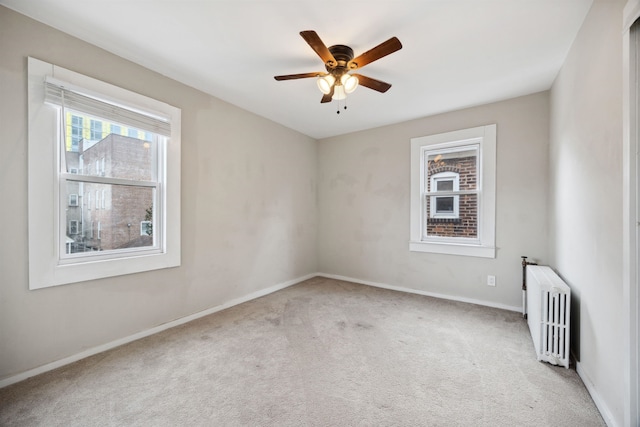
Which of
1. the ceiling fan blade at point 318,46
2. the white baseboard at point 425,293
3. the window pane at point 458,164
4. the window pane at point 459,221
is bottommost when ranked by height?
the white baseboard at point 425,293

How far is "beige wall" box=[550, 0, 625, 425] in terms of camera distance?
144cm

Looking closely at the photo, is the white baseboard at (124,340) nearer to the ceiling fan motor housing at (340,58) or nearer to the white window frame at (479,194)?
the white window frame at (479,194)

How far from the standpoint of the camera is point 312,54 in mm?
2295

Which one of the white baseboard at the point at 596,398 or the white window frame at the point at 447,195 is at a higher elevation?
the white window frame at the point at 447,195

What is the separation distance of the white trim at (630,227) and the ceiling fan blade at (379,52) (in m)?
1.12

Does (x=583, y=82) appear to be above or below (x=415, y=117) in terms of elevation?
below

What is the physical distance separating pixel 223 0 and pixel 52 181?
1.85m

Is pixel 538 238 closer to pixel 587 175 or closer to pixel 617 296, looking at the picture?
pixel 587 175

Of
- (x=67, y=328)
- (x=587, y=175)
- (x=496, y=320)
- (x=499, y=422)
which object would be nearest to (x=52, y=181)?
(x=67, y=328)

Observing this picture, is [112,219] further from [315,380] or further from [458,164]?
Result: [458,164]

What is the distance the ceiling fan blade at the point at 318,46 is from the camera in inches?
64.6

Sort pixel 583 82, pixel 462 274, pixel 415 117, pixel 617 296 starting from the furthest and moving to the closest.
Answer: pixel 415 117
pixel 462 274
pixel 583 82
pixel 617 296

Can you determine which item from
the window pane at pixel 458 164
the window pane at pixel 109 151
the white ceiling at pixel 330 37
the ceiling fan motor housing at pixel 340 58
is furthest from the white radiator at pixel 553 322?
the window pane at pixel 109 151

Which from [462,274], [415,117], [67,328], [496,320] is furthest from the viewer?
[415,117]
